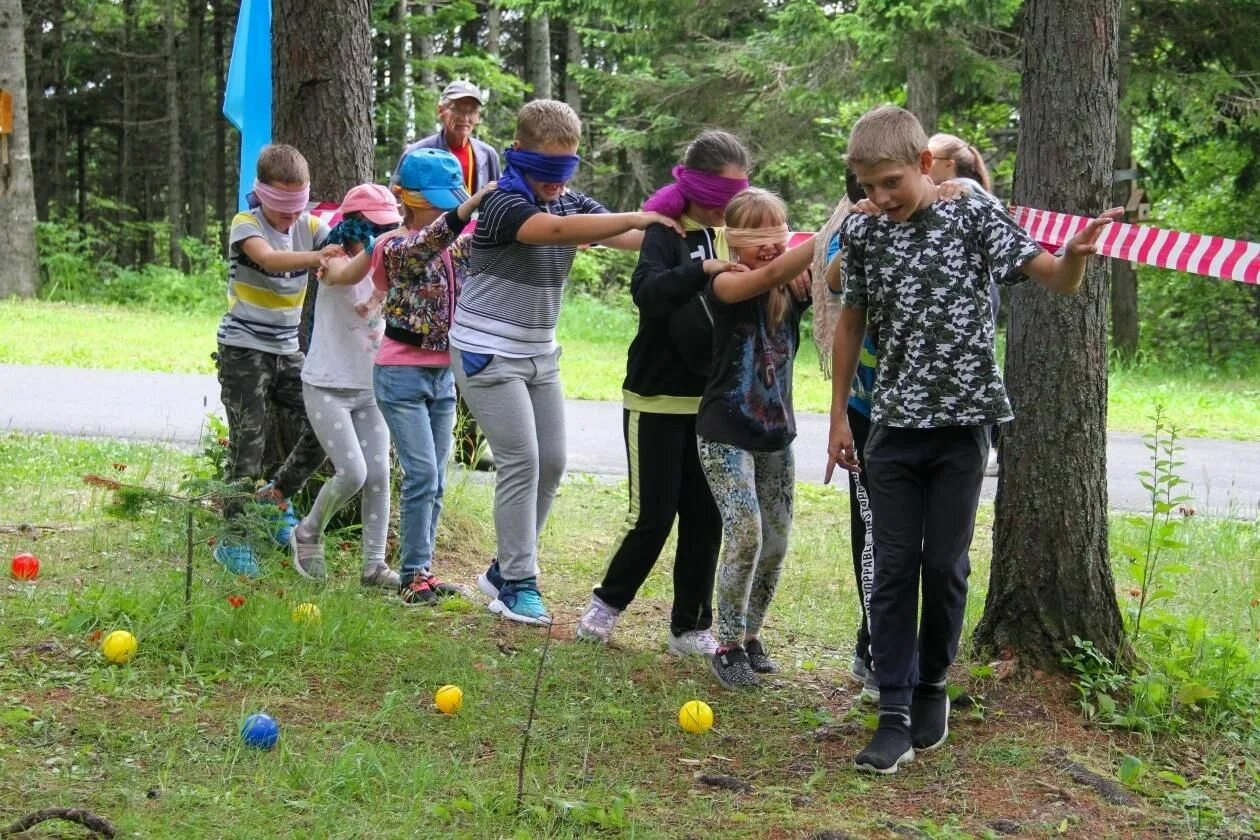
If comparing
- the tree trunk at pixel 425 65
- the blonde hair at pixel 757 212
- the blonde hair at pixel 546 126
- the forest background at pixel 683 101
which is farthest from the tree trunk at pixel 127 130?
the blonde hair at pixel 757 212

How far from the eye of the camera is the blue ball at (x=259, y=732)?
388cm

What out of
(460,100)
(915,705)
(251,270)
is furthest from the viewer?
(460,100)

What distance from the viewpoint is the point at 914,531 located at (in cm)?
404

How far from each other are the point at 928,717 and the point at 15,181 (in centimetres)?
2178

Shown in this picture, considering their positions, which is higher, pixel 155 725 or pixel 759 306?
pixel 759 306

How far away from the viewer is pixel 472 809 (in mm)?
3465

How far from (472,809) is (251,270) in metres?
3.05

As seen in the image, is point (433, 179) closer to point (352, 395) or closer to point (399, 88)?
point (352, 395)

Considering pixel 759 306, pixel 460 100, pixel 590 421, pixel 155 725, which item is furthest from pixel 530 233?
pixel 590 421

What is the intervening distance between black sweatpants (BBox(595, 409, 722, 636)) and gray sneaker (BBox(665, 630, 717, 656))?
23 millimetres

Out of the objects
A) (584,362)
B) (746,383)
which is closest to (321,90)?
(746,383)

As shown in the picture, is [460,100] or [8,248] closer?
[460,100]

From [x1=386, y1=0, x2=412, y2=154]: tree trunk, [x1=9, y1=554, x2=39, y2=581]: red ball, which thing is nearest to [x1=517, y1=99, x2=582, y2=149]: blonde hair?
[x1=9, y1=554, x2=39, y2=581]: red ball

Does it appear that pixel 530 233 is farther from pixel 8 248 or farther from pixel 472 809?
pixel 8 248
